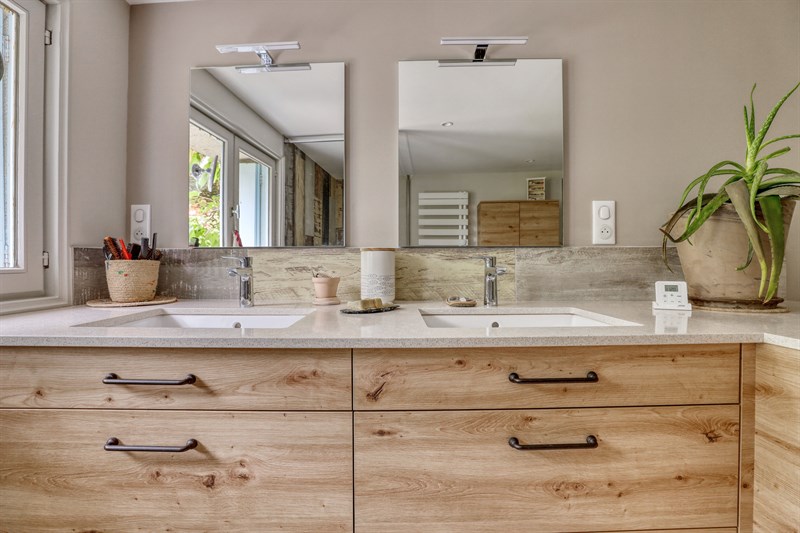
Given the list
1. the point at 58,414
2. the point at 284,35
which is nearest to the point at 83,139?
the point at 284,35

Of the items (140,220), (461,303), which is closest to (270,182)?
(140,220)

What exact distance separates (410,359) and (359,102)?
1129 mm

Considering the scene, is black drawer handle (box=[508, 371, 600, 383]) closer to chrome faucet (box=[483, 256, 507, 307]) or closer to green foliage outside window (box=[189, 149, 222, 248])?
chrome faucet (box=[483, 256, 507, 307])

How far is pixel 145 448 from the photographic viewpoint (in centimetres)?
86

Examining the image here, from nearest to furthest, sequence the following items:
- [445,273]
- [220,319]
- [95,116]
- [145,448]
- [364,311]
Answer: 1. [145,448]
2. [364,311]
3. [220,319]
4. [95,116]
5. [445,273]

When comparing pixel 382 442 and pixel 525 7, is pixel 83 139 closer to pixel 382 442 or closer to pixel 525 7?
pixel 382 442

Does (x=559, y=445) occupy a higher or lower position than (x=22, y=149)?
lower

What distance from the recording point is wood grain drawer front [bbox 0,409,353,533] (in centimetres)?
86

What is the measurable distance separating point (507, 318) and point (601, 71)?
108 cm

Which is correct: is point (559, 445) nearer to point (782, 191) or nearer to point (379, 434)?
point (379, 434)

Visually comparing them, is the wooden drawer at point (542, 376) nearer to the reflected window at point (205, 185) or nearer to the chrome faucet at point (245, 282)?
the chrome faucet at point (245, 282)

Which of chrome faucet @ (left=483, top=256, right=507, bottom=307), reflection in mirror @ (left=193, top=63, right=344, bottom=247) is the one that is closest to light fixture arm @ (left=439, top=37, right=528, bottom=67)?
reflection in mirror @ (left=193, top=63, right=344, bottom=247)

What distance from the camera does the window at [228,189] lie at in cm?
155

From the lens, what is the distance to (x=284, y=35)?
5.13 ft
